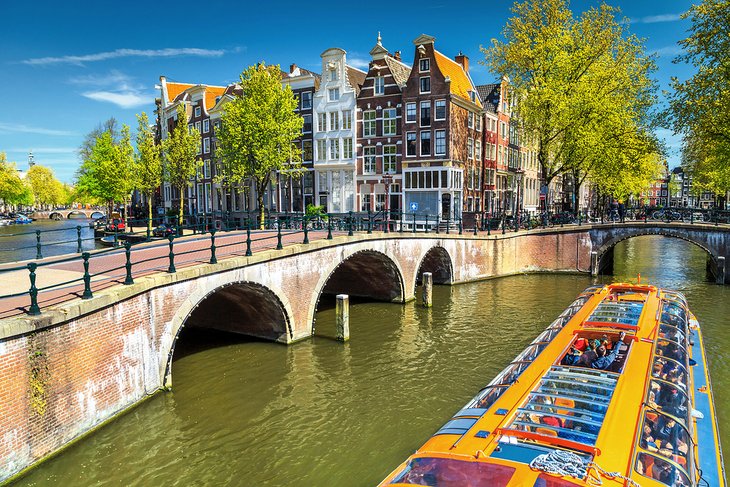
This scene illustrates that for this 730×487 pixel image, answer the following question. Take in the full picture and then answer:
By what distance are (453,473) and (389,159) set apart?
34090 mm

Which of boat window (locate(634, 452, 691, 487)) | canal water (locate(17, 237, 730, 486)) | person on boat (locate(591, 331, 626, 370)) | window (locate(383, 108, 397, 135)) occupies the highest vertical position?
window (locate(383, 108, 397, 135))

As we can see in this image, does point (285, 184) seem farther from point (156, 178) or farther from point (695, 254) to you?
point (695, 254)

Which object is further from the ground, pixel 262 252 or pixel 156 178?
pixel 156 178

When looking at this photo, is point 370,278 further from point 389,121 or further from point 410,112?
point 389,121

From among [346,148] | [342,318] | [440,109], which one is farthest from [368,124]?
[342,318]

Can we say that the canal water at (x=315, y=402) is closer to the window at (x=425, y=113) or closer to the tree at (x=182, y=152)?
the window at (x=425, y=113)

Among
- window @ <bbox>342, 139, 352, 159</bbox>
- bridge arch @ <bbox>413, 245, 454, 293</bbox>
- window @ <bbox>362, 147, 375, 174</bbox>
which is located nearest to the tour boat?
bridge arch @ <bbox>413, 245, 454, 293</bbox>

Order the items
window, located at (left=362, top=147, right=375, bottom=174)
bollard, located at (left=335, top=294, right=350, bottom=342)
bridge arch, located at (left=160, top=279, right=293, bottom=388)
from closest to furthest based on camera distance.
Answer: bridge arch, located at (left=160, top=279, right=293, bottom=388) → bollard, located at (left=335, top=294, right=350, bottom=342) → window, located at (left=362, top=147, right=375, bottom=174)

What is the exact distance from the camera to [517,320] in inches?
768

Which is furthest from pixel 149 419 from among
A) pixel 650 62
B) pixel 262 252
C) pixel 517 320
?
pixel 650 62

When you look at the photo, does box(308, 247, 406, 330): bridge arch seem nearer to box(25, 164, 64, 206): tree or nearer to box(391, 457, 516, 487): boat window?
box(391, 457, 516, 487): boat window

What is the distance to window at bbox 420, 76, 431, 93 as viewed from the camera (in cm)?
3562

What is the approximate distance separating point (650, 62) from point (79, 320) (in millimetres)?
37878

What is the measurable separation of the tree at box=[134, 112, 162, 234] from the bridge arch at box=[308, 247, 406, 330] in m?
27.6
